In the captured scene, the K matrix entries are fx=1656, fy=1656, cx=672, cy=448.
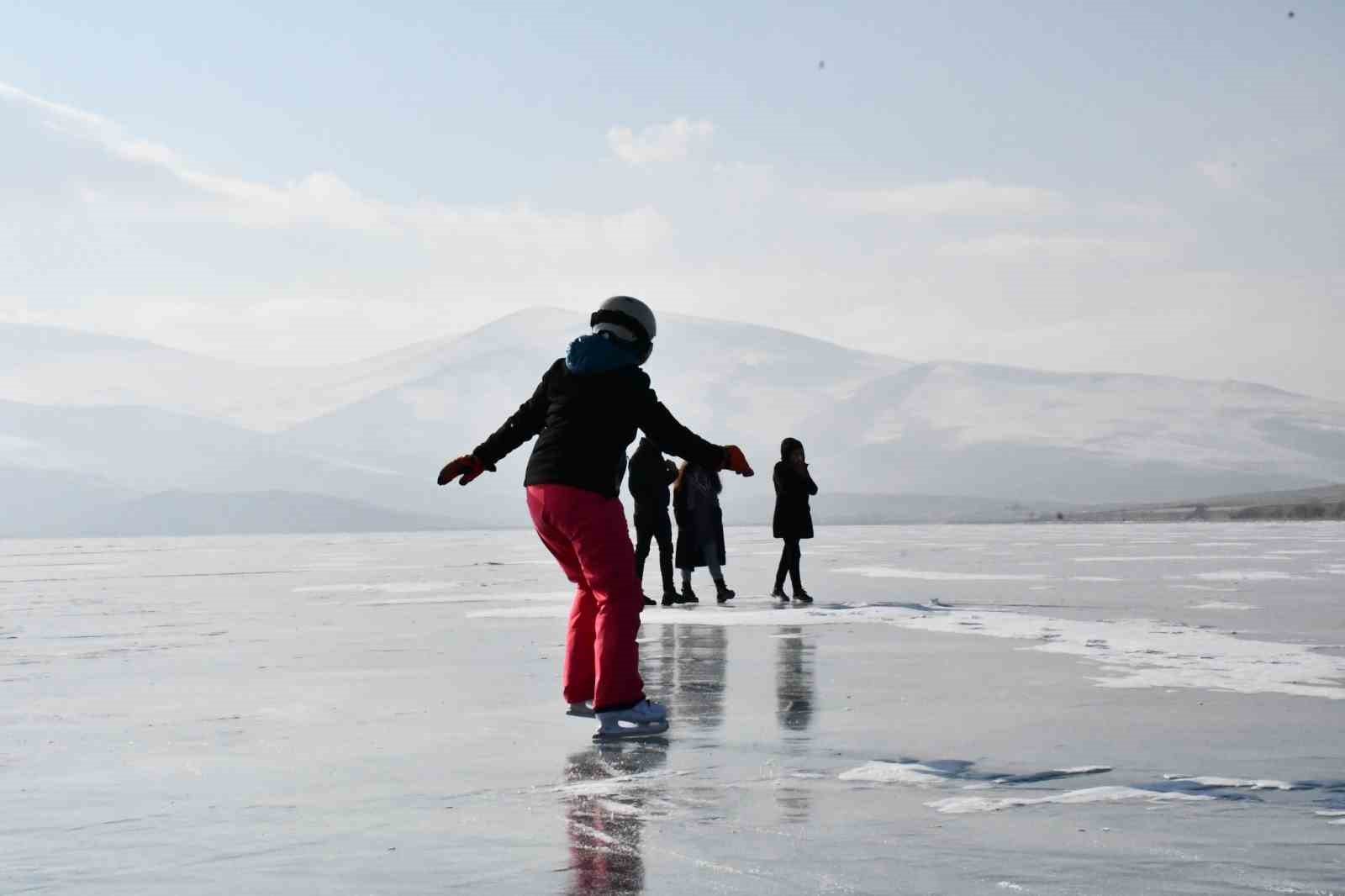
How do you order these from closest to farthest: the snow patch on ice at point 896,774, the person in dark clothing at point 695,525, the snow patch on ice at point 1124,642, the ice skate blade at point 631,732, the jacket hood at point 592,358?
the snow patch on ice at point 896,774
the ice skate blade at point 631,732
the jacket hood at point 592,358
the snow patch on ice at point 1124,642
the person in dark clothing at point 695,525

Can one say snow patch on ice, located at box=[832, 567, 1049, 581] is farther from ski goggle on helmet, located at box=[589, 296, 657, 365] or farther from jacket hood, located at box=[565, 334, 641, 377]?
jacket hood, located at box=[565, 334, 641, 377]

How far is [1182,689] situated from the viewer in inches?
332

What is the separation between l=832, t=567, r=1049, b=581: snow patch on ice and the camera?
838 inches

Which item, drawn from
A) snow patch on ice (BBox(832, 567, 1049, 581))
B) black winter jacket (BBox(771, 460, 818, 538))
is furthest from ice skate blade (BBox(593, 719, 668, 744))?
snow patch on ice (BBox(832, 567, 1049, 581))

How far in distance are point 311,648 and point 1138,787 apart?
7.61 m

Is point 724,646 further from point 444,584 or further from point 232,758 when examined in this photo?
point 444,584

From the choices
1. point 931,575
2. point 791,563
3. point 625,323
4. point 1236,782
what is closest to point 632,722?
point 625,323

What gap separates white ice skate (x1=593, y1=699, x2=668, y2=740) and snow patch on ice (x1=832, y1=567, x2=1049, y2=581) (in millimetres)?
14336

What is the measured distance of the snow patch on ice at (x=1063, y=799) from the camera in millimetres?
5230

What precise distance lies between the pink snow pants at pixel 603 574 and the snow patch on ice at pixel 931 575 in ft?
46.6

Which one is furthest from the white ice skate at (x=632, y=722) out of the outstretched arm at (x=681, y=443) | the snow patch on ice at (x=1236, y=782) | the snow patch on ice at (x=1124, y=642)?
the snow patch on ice at (x=1124, y=642)

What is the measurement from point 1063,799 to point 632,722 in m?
2.27

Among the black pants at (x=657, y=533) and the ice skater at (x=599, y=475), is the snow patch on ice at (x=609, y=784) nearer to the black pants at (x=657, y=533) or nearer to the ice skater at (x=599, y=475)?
the ice skater at (x=599, y=475)

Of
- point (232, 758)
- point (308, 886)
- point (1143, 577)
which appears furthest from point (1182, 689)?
point (1143, 577)
